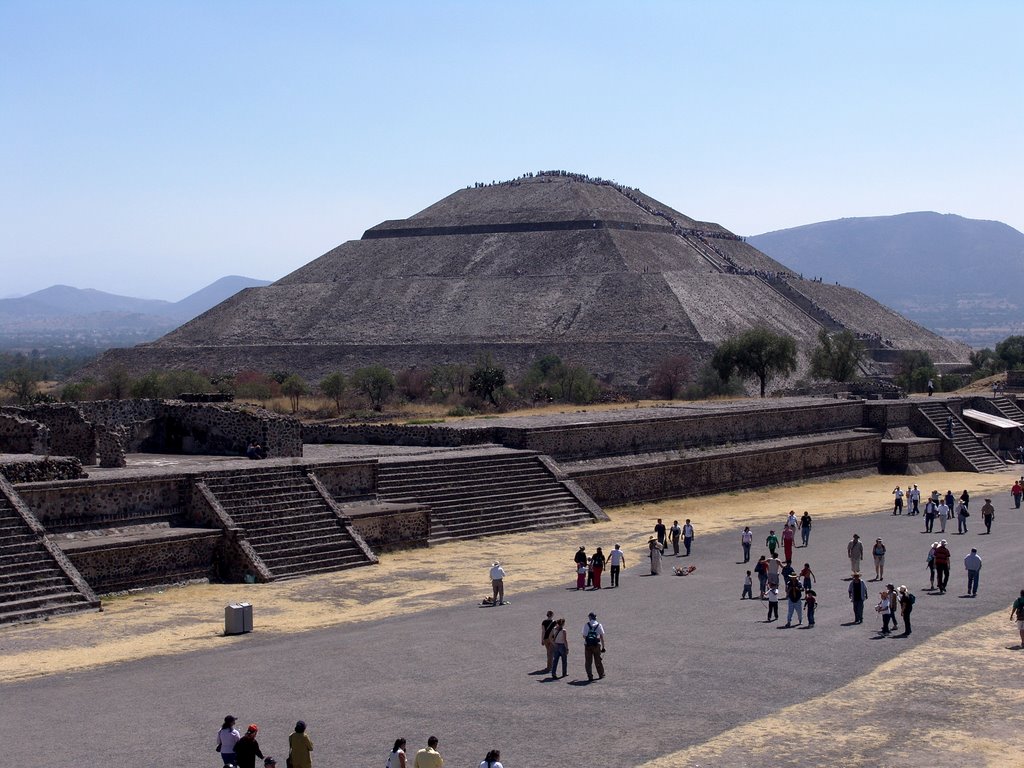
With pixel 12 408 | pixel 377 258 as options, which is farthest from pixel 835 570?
pixel 377 258

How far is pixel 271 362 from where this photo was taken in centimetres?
7956

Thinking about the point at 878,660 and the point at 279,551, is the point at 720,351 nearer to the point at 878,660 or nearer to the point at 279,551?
the point at 279,551

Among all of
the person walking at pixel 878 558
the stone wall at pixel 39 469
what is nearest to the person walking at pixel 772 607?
the person walking at pixel 878 558

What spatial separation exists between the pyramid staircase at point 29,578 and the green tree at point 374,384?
37900 mm

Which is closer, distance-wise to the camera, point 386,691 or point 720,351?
point 386,691

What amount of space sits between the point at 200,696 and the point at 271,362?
6704 centimetres

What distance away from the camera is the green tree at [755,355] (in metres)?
57.8

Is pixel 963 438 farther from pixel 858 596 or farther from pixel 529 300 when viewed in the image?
pixel 529 300

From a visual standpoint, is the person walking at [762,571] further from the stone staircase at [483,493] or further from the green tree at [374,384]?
the green tree at [374,384]

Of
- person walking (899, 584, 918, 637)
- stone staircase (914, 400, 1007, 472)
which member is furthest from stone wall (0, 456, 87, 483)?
stone staircase (914, 400, 1007, 472)

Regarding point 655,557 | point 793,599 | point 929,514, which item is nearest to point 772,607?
point 793,599

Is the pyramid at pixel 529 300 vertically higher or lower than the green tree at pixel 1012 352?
higher

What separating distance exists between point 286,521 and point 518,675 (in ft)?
25.8

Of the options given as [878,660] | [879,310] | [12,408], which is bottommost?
[878,660]
